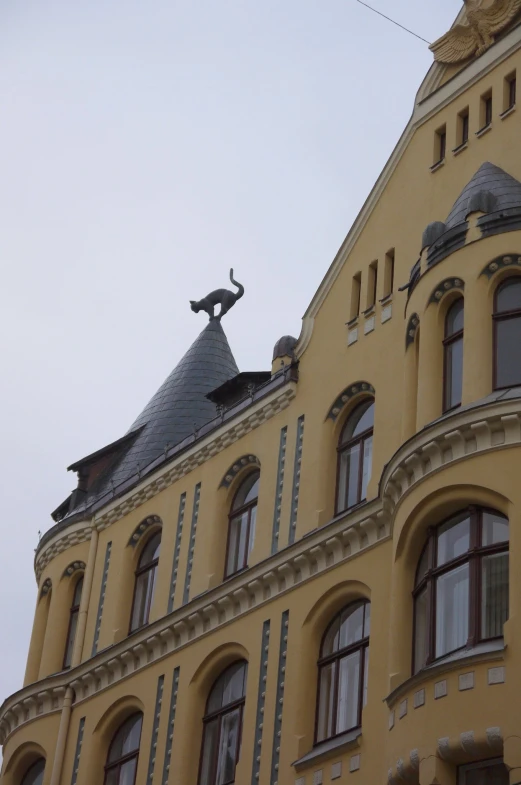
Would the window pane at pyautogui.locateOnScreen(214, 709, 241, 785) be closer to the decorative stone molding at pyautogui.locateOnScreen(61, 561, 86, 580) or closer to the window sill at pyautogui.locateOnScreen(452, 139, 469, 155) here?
the decorative stone molding at pyautogui.locateOnScreen(61, 561, 86, 580)

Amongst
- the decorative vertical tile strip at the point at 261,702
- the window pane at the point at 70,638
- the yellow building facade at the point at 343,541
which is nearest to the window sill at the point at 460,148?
the yellow building facade at the point at 343,541

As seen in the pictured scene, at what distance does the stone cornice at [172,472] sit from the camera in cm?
2903

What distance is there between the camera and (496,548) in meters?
21.0

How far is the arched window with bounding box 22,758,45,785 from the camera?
3108 cm

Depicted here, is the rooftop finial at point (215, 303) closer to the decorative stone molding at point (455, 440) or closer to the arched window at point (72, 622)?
the arched window at point (72, 622)

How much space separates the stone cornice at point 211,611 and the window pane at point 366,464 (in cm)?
77

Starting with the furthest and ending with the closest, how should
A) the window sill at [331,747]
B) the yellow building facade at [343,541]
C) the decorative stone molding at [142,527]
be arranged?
the decorative stone molding at [142,527]
the window sill at [331,747]
the yellow building facade at [343,541]

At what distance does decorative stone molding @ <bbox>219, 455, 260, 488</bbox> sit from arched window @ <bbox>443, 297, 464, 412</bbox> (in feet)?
20.7

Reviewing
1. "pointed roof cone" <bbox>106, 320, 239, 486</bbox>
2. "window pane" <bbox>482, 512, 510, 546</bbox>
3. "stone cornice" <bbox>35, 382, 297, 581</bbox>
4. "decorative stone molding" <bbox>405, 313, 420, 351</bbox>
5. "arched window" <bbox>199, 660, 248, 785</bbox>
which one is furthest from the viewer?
"pointed roof cone" <bbox>106, 320, 239, 486</bbox>

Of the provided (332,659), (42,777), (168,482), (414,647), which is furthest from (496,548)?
(42,777)

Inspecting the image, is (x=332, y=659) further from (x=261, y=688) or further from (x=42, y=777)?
(x=42, y=777)

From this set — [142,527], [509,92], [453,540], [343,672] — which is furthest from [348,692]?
[509,92]

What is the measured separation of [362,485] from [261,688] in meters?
3.72

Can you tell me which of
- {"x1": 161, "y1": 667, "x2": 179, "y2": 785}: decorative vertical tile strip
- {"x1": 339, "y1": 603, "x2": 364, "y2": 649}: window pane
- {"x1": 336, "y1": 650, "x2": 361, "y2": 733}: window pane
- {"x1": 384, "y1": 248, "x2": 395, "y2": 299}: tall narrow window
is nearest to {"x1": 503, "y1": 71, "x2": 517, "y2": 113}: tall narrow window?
{"x1": 384, "y1": 248, "x2": 395, "y2": 299}: tall narrow window
